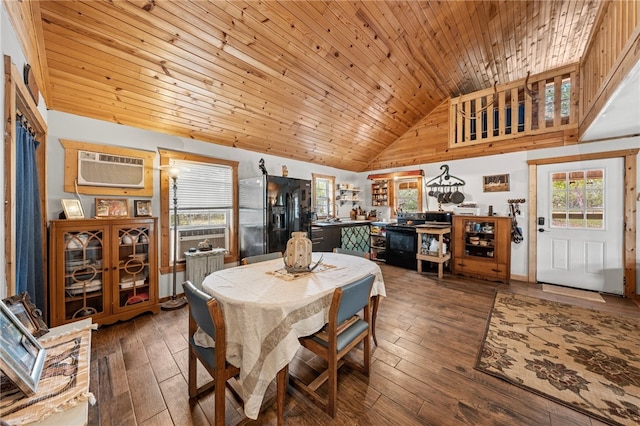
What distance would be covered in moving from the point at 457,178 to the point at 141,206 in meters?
5.48

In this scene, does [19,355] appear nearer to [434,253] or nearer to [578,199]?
[434,253]

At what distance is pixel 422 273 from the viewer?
4578mm

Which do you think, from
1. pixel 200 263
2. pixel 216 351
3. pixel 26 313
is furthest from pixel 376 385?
pixel 200 263

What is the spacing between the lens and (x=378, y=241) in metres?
5.73

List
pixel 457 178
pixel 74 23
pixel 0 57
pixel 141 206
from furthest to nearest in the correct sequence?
1. pixel 457 178
2. pixel 141 206
3. pixel 74 23
4. pixel 0 57

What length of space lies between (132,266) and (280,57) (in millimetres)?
2966

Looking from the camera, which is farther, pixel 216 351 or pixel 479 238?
pixel 479 238

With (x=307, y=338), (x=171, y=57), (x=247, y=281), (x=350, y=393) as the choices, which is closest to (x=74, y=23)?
(x=171, y=57)

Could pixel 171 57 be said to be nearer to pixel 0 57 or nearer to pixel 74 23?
pixel 74 23

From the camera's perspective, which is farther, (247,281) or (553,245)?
(553,245)

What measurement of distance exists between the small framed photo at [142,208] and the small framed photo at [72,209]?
19.0 inches

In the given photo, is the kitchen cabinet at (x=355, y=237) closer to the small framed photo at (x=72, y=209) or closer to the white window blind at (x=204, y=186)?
the white window blind at (x=204, y=186)

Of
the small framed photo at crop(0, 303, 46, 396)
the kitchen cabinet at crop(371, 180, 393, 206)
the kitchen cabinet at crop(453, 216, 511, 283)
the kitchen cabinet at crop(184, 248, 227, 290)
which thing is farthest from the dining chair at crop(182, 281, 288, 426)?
the kitchen cabinet at crop(371, 180, 393, 206)

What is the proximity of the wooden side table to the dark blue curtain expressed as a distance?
492cm
